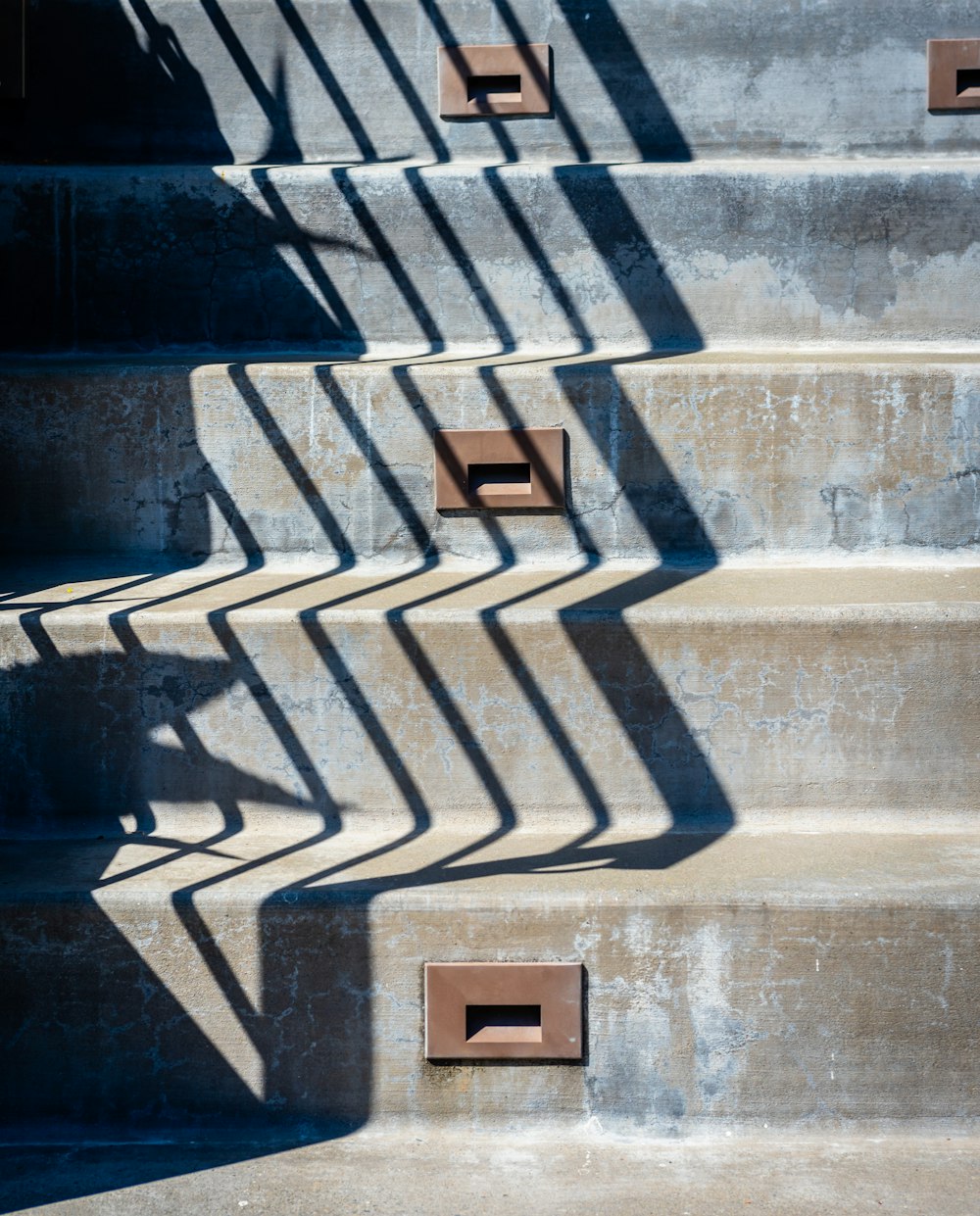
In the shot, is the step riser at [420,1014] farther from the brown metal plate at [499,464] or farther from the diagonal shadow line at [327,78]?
the diagonal shadow line at [327,78]

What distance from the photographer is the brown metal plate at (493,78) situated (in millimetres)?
4902

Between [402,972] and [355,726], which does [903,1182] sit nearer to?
[402,972]

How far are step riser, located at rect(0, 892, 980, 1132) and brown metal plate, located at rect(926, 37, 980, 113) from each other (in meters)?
3.26

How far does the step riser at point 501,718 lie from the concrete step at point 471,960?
0.39 meters

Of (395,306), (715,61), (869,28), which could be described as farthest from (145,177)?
(869,28)

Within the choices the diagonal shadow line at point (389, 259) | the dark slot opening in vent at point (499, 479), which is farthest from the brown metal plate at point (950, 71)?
the dark slot opening in vent at point (499, 479)

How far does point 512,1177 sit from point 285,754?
1267mm

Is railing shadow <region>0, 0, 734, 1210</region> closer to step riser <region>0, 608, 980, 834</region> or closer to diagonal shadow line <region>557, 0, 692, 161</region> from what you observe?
step riser <region>0, 608, 980, 834</region>

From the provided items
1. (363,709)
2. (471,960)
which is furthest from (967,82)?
(471,960)

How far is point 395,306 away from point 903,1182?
3245mm

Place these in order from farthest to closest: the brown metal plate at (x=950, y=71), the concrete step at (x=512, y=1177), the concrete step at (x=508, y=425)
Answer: the brown metal plate at (x=950, y=71) → the concrete step at (x=508, y=425) → the concrete step at (x=512, y=1177)

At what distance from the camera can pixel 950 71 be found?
4891mm

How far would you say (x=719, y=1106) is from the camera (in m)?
3.22

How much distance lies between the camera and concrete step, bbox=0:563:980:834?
3.59 metres
